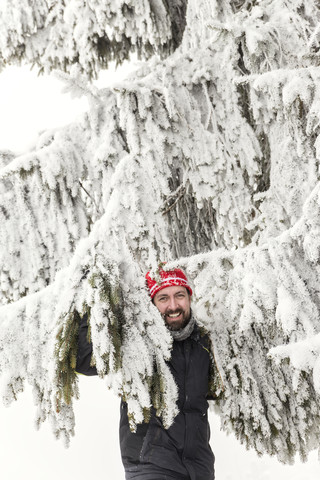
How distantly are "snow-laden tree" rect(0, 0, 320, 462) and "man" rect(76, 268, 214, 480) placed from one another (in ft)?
0.46

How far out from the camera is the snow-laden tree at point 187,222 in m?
2.19

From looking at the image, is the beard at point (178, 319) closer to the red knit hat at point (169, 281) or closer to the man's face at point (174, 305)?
the man's face at point (174, 305)

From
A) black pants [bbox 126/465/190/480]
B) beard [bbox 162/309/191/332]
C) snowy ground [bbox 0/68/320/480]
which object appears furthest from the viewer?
snowy ground [bbox 0/68/320/480]

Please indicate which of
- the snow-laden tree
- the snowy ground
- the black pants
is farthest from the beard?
the snowy ground

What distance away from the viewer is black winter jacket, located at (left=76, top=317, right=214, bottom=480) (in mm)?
2648

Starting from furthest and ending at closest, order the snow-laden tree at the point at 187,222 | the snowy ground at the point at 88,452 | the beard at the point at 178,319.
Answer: the snowy ground at the point at 88,452, the beard at the point at 178,319, the snow-laden tree at the point at 187,222

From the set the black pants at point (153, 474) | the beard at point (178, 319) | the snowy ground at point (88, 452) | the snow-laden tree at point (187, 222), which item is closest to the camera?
the snow-laden tree at point (187, 222)

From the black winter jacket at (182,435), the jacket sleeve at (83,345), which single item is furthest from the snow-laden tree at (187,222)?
the black winter jacket at (182,435)

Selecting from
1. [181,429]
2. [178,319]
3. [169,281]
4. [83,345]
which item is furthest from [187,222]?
[83,345]

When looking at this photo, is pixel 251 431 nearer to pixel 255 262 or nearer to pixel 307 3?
pixel 255 262

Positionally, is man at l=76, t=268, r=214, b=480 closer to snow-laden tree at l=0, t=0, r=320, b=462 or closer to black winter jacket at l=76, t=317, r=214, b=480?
black winter jacket at l=76, t=317, r=214, b=480

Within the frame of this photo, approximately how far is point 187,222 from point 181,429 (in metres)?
2.04

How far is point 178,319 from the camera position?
3.12 m

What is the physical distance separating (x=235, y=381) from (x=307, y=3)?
277cm
